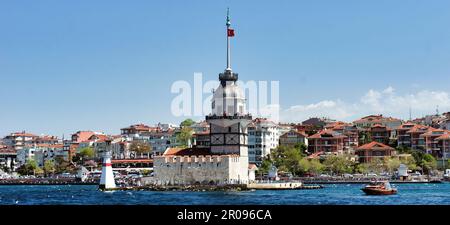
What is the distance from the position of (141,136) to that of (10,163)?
21717 mm

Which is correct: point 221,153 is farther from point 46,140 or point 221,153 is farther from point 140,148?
point 46,140

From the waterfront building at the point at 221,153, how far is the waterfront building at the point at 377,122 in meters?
49.5

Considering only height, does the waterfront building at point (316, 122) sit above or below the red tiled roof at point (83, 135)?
above

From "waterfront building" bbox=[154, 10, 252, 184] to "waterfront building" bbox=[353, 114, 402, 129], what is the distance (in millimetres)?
49493

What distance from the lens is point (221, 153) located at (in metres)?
59.8

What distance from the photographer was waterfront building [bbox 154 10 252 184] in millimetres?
57719

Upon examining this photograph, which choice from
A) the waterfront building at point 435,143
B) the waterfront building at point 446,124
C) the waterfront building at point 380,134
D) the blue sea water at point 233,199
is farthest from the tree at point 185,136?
the blue sea water at point 233,199

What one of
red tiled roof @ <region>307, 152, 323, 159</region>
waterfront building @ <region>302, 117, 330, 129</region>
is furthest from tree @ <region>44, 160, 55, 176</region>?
red tiled roof @ <region>307, 152, 323, 159</region>

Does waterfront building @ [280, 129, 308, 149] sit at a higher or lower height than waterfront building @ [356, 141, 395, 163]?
higher

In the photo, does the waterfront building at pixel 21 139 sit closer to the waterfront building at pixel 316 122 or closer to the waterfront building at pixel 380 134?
the waterfront building at pixel 316 122

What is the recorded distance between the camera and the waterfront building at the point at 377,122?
105938 mm

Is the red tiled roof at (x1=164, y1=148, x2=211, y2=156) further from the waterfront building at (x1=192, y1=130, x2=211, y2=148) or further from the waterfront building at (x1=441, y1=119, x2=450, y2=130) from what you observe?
the waterfront building at (x1=441, y1=119, x2=450, y2=130)
